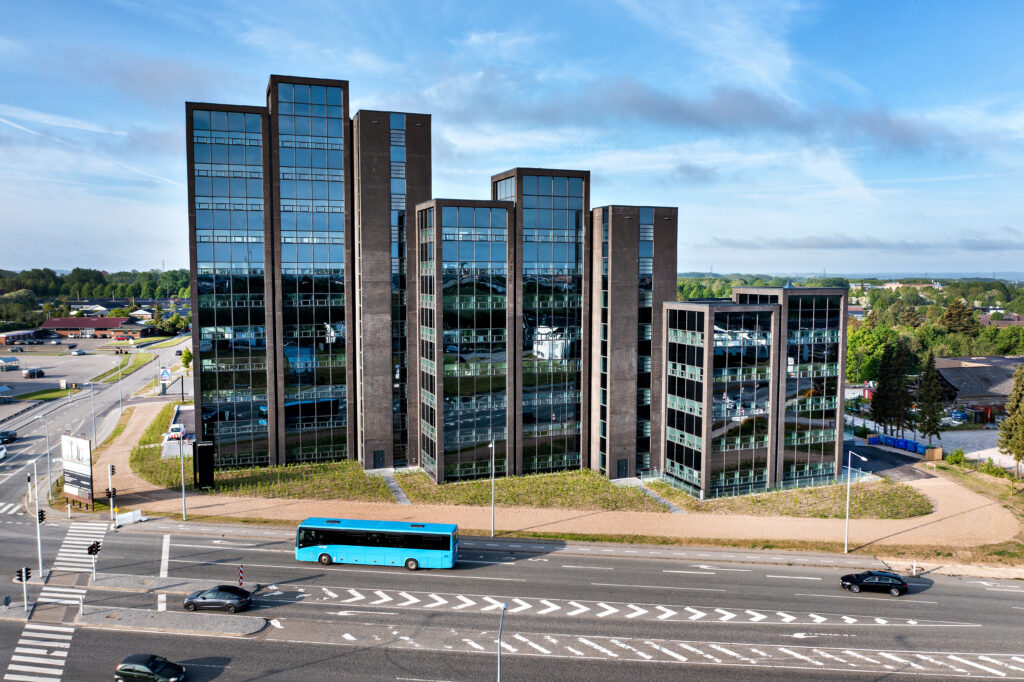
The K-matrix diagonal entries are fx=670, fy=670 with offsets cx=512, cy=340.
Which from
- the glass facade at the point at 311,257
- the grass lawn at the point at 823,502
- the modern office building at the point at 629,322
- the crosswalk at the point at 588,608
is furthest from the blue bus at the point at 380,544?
the glass facade at the point at 311,257

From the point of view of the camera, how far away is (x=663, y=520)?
5744 centimetres

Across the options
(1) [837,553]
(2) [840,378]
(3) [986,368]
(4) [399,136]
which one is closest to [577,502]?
(1) [837,553]

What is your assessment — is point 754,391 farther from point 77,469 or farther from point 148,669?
point 77,469

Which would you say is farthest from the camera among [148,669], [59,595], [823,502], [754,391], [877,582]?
[754,391]

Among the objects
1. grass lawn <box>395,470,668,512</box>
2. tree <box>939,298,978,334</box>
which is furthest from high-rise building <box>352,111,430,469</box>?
Answer: tree <box>939,298,978,334</box>

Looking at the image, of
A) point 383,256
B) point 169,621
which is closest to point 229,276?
point 383,256

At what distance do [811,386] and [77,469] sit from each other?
2725 inches

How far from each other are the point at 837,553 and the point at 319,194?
59.5m

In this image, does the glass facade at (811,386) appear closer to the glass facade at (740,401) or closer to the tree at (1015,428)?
the glass facade at (740,401)

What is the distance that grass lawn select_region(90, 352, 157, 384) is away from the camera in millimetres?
137375

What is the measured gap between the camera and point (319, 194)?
7225 cm

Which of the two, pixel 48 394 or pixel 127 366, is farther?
pixel 127 366

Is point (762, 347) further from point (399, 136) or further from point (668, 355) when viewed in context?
point (399, 136)

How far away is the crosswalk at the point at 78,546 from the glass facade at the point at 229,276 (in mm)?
17317
